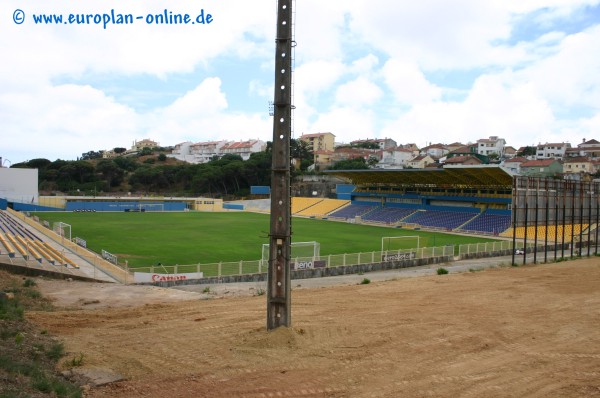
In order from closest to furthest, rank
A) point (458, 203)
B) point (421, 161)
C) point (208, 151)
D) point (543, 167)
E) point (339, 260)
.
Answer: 1. point (339, 260)
2. point (458, 203)
3. point (543, 167)
4. point (421, 161)
5. point (208, 151)

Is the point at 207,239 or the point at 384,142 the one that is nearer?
the point at 207,239

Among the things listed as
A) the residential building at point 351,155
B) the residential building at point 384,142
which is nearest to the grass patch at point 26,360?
the residential building at point 351,155

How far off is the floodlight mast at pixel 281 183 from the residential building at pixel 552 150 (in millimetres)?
141278

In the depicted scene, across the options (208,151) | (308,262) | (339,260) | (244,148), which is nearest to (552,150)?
(244,148)

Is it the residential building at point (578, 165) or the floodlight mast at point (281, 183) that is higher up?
the residential building at point (578, 165)

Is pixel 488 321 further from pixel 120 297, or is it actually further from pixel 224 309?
pixel 120 297

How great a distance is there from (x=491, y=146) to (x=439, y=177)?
105 meters

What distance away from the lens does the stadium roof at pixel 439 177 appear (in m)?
57.2

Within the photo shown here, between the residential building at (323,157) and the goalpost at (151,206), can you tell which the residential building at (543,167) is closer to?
the residential building at (323,157)

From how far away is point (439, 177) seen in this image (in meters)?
64.3

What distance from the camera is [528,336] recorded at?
38.4 ft

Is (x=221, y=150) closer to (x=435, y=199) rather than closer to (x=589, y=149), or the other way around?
(x=589, y=149)

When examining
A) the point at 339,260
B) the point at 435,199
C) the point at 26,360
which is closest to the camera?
the point at 26,360

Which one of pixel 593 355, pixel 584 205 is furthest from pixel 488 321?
pixel 584 205
